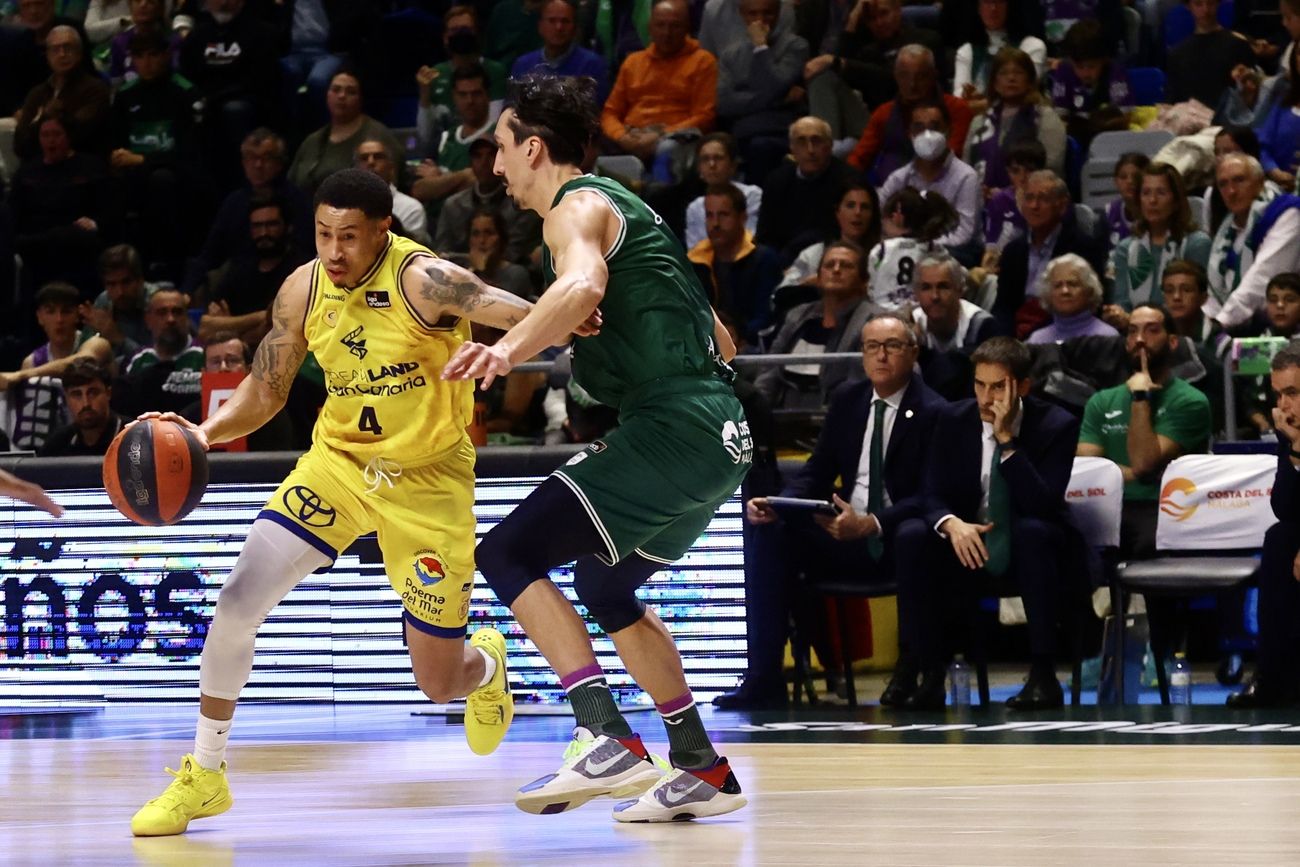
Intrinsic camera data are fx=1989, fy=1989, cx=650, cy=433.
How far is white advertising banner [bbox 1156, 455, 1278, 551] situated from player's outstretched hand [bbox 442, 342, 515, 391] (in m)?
4.93

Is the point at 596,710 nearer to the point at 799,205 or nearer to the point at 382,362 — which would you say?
the point at 382,362

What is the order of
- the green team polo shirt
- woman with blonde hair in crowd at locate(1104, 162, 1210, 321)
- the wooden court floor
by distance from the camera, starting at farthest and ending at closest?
1. woman with blonde hair in crowd at locate(1104, 162, 1210, 321)
2. the green team polo shirt
3. the wooden court floor

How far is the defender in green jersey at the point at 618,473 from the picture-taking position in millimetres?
4719

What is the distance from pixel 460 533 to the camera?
558 cm

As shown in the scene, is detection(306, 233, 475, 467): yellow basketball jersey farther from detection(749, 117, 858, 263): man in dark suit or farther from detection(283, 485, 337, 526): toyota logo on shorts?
detection(749, 117, 858, 263): man in dark suit

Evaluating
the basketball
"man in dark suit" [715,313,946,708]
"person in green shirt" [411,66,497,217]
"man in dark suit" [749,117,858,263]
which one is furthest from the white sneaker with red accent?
"person in green shirt" [411,66,497,217]

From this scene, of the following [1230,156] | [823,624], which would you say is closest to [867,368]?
[823,624]

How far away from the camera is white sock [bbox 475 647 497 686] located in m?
5.89

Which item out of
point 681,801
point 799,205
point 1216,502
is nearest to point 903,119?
point 799,205

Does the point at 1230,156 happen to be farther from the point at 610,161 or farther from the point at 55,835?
the point at 55,835

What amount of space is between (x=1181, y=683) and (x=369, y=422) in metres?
4.32

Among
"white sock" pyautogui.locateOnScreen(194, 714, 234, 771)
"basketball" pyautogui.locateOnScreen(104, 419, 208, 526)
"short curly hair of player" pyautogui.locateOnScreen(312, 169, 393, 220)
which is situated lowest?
"white sock" pyautogui.locateOnScreen(194, 714, 234, 771)

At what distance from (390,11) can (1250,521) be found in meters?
9.03

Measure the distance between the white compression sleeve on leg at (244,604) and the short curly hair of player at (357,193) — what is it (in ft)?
2.98
